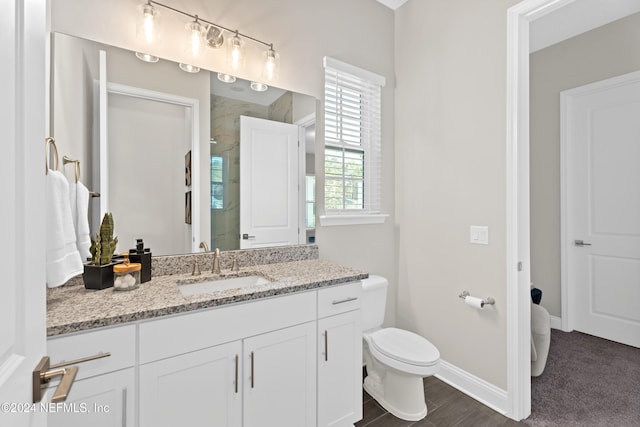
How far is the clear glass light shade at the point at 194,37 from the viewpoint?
159cm

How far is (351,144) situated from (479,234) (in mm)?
1104

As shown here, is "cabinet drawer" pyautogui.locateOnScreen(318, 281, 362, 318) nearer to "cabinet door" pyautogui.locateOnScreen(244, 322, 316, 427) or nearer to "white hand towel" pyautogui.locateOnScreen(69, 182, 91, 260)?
"cabinet door" pyautogui.locateOnScreen(244, 322, 316, 427)

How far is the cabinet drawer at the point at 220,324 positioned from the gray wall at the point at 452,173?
1.21m

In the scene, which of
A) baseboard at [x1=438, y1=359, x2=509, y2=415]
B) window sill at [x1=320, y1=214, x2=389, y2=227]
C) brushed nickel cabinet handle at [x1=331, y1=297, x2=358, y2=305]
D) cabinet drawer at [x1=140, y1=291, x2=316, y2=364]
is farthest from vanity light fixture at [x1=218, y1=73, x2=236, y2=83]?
baseboard at [x1=438, y1=359, x2=509, y2=415]

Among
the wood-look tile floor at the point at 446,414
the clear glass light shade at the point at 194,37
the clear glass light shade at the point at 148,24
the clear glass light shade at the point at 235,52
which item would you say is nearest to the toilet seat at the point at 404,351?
the wood-look tile floor at the point at 446,414

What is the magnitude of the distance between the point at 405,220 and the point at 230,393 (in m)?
1.80

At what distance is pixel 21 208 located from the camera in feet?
1.72

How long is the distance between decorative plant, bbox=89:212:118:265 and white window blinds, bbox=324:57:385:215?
1.31 m

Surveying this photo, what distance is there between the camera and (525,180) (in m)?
1.76

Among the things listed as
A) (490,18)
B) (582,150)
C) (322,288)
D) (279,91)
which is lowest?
(322,288)

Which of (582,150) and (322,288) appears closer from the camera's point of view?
(322,288)

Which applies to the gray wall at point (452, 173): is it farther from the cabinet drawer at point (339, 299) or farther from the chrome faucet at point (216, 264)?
the chrome faucet at point (216, 264)

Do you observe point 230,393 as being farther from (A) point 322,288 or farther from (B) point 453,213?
(B) point 453,213

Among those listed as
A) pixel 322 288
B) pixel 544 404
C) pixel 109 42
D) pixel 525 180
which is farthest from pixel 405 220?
pixel 109 42
